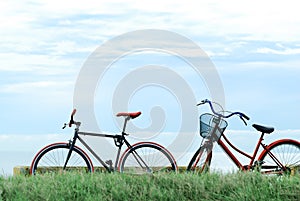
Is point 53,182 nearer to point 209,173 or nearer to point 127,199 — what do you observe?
point 127,199

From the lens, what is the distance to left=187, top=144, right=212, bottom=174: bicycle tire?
8984 millimetres

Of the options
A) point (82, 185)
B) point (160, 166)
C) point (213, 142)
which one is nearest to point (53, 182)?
point (82, 185)

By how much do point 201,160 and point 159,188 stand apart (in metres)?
1.58

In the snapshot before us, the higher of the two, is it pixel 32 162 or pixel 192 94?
pixel 192 94

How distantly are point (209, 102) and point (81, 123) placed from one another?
1.84 metres

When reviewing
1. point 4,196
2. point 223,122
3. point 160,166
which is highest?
point 223,122

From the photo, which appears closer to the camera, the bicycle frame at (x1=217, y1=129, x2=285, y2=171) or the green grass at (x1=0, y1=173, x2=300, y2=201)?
the green grass at (x1=0, y1=173, x2=300, y2=201)

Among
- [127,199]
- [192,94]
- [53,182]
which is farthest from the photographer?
[192,94]

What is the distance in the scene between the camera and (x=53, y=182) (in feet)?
26.2

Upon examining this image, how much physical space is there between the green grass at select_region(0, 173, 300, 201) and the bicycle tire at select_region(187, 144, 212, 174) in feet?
2.92

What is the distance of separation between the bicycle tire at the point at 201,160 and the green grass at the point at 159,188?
89 cm

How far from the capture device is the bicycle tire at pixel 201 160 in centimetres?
898

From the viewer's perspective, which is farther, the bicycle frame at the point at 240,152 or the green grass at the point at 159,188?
the bicycle frame at the point at 240,152

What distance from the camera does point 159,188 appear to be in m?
7.61
